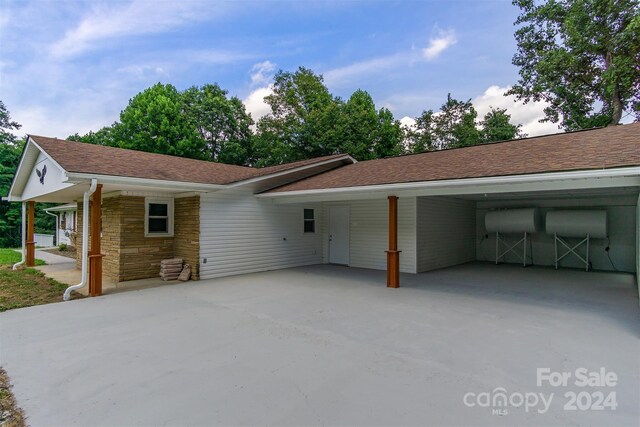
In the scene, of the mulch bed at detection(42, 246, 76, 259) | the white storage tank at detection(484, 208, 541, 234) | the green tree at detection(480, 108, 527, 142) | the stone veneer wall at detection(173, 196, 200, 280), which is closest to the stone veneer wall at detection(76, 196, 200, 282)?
the stone veneer wall at detection(173, 196, 200, 280)

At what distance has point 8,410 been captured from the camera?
2670mm

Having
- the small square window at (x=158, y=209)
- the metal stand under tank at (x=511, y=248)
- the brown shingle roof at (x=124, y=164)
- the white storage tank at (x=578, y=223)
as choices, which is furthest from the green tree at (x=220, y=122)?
the white storage tank at (x=578, y=223)

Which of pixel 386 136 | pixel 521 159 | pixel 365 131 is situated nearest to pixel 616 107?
pixel 386 136

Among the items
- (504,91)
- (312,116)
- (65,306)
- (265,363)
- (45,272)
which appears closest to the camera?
(265,363)

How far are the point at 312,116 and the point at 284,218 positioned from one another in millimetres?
12489

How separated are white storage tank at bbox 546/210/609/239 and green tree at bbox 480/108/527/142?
10.4m

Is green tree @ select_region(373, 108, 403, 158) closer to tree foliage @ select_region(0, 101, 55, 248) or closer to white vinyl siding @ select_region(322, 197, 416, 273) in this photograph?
white vinyl siding @ select_region(322, 197, 416, 273)

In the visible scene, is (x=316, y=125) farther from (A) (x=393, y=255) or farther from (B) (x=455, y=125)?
(A) (x=393, y=255)

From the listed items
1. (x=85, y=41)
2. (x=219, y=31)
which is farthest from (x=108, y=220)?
(x=219, y=31)

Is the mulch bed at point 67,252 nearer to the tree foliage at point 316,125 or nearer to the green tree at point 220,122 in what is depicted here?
the green tree at point 220,122

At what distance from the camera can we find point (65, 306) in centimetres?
592

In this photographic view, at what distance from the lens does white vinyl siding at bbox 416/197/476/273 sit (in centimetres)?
950

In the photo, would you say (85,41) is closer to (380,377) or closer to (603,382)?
(380,377)

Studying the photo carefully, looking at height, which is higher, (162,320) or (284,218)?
(284,218)
